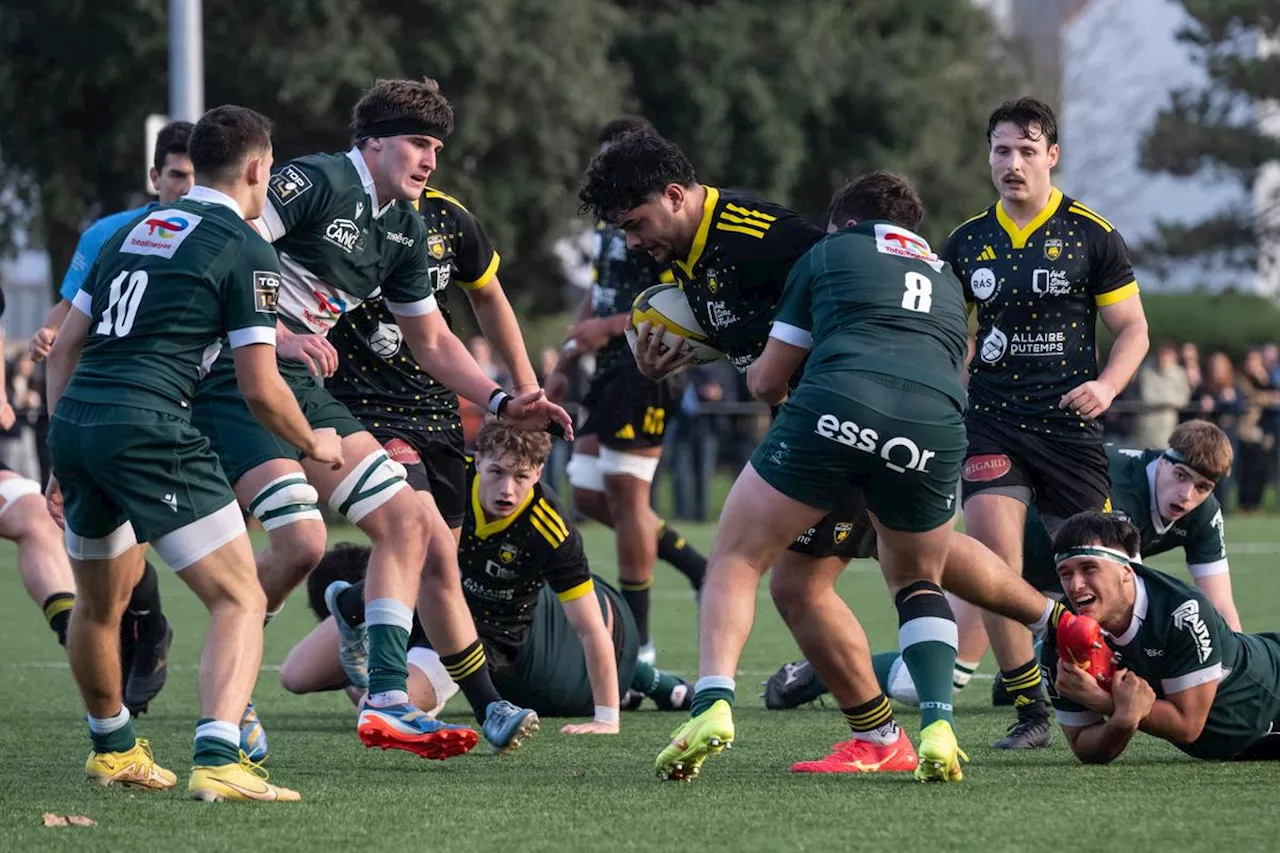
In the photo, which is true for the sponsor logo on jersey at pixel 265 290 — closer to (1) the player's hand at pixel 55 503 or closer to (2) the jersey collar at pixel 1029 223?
(1) the player's hand at pixel 55 503

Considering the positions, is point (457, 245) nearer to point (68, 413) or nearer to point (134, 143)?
point (68, 413)

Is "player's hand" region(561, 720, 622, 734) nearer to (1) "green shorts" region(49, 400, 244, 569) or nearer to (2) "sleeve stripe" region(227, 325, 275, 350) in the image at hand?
(1) "green shorts" region(49, 400, 244, 569)

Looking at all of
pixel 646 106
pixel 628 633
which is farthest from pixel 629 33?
pixel 628 633

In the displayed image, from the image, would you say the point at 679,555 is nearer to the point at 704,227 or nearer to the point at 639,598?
the point at 639,598

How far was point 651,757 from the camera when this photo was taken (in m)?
6.36

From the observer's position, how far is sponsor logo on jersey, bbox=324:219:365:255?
627 centimetres

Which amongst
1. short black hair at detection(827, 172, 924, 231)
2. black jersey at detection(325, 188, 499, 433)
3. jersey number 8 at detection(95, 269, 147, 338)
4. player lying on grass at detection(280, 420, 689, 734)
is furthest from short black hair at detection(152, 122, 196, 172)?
short black hair at detection(827, 172, 924, 231)

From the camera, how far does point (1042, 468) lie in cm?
704

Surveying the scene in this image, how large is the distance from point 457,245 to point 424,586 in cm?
129

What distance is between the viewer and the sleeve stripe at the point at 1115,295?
7059 millimetres

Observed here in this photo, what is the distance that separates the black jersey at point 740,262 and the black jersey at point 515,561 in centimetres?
146

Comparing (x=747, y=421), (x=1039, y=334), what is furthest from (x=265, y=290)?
(x=747, y=421)

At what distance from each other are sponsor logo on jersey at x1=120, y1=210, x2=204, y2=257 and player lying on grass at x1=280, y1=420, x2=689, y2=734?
198 cm

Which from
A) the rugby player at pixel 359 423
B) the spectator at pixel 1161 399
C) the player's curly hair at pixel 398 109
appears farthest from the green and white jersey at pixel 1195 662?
the spectator at pixel 1161 399
